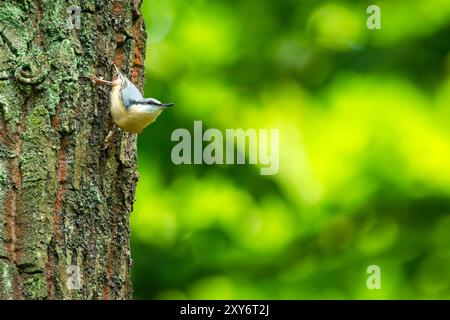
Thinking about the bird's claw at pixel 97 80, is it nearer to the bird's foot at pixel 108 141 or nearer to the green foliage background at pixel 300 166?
the bird's foot at pixel 108 141

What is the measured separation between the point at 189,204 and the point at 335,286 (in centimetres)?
96

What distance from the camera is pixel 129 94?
11.5ft

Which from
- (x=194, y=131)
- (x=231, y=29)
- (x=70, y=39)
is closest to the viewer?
(x=70, y=39)

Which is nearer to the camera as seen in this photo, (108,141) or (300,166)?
(108,141)

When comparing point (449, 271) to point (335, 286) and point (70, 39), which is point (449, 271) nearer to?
point (335, 286)

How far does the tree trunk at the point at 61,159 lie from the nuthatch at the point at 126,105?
45 mm

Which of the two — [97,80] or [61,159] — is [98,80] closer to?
[97,80]

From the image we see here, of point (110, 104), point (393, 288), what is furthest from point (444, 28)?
point (110, 104)

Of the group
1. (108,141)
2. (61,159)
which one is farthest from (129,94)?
(61,159)

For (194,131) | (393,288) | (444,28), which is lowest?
(393,288)

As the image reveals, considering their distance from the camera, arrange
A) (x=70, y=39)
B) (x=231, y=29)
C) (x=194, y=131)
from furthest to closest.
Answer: (x=231, y=29) < (x=194, y=131) < (x=70, y=39)

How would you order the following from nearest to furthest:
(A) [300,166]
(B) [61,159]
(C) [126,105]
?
(B) [61,159]
(C) [126,105]
(A) [300,166]

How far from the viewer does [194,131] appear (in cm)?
A: 536

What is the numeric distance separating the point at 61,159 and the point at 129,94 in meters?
0.36
